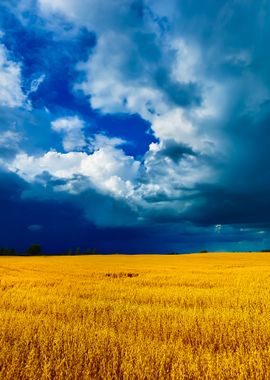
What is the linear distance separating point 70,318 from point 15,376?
4617 mm

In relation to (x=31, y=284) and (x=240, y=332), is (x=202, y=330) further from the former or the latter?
(x=31, y=284)

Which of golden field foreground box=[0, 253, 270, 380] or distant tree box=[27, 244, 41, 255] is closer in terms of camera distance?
golden field foreground box=[0, 253, 270, 380]

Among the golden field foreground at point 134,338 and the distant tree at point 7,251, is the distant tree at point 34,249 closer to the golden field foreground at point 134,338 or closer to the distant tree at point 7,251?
the distant tree at point 7,251

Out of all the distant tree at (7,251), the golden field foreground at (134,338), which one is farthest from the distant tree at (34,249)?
the golden field foreground at (134,338)

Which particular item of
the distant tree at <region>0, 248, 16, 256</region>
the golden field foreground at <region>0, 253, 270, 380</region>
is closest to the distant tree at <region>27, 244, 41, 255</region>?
the distant tree at <region>0, 248, 16, 256</region>

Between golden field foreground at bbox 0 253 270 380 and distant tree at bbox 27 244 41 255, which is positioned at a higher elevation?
distant tree at bbox 27 244 41 255

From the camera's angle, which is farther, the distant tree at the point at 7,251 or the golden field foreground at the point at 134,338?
the distant tree at the point at 7,251

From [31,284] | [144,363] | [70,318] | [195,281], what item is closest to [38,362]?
[144,363]

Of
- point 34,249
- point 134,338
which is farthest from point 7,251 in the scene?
point 134,338

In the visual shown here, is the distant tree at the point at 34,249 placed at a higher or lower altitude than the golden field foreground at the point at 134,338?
higher

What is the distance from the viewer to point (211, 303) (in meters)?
13.1

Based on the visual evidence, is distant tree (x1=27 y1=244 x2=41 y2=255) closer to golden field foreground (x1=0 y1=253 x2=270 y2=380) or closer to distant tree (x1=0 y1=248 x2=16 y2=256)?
distant tree (x1=0 y1=248 x2=16 y2=256)

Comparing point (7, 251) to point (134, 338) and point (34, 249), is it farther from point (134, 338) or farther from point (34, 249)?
point (134, 338)

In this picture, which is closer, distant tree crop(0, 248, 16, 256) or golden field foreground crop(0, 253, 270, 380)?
golden field foreground crop(0, 253, 270, 380)
